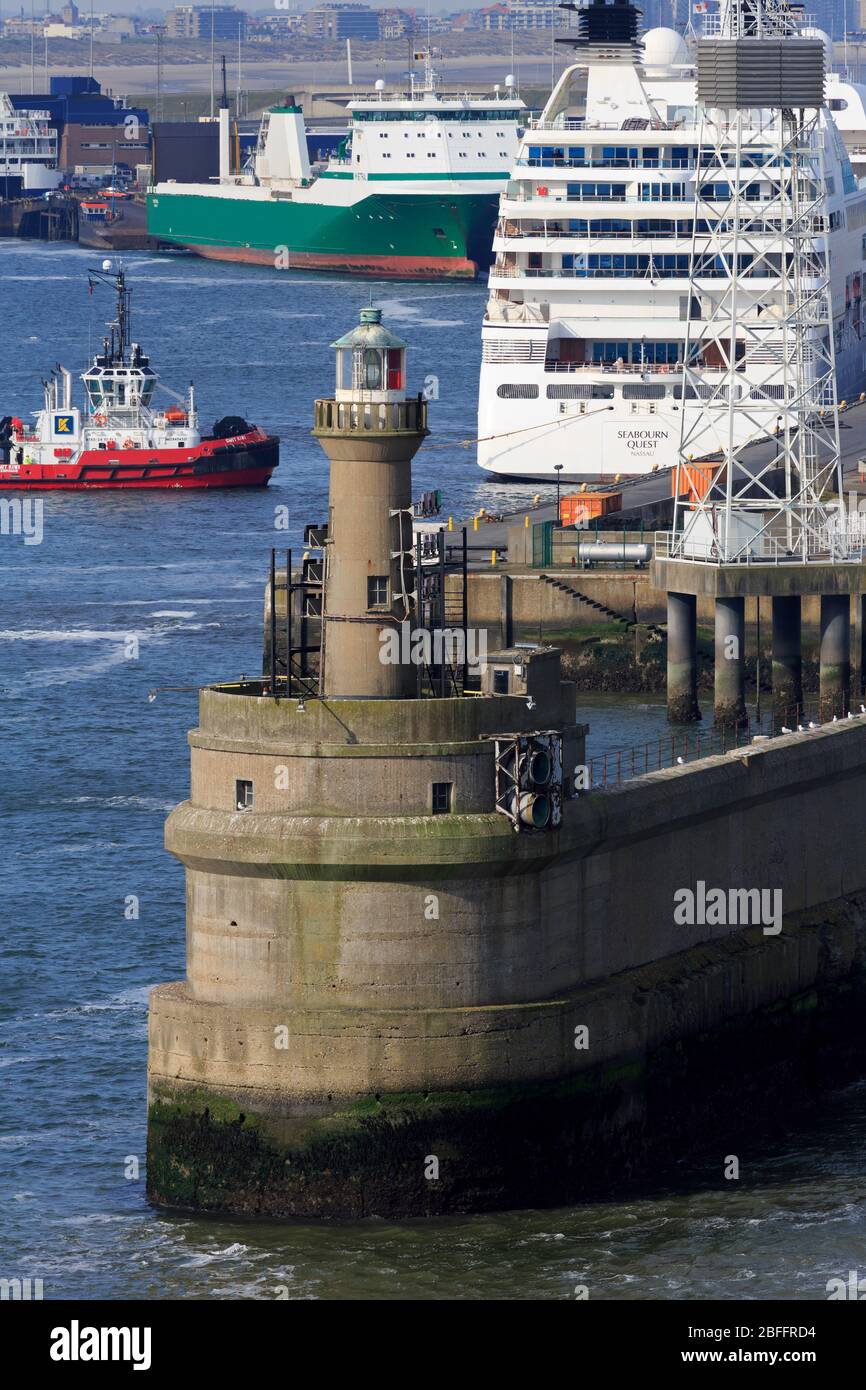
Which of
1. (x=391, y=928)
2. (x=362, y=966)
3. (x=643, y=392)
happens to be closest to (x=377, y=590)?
(x=391, y=928)

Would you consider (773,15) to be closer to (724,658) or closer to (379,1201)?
(724,658)

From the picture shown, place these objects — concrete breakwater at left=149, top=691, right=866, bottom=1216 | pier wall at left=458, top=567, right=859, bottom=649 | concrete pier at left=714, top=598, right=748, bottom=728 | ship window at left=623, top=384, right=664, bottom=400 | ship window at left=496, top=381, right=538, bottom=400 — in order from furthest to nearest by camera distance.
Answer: ship window at left=496, top=381, right=538, bottom=400, ship window at left=623, top=384, right=664, bottom=400, pier wall at left=458, top=567, right=859, bottom=649, concrete pier at left=714, top=598, right=748, bottom=728, concrete breakwater at left=149, top=691, right=866, bottom=1216

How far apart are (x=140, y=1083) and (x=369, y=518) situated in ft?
34.4

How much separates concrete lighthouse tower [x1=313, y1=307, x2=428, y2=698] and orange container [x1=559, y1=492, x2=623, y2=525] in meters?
43.6

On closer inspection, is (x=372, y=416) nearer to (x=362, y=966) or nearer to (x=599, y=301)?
(x=362, y=966)

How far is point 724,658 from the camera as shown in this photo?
71062mm

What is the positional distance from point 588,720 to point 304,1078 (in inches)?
1355

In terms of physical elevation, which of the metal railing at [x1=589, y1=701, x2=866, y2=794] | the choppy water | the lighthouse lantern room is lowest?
the choppy water

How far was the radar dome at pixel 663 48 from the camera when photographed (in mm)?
142875

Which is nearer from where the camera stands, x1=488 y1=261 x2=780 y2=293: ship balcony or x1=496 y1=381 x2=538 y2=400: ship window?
x1=496 y1=381 x2=538 y2=400: ship window

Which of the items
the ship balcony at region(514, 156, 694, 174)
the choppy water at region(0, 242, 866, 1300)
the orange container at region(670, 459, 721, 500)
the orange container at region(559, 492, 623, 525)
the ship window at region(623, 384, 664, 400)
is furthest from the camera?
the ship balcony at region(514, 156, 694, 174)

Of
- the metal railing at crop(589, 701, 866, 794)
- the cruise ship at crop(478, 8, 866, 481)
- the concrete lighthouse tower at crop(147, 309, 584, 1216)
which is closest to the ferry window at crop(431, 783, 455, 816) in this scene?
the concrete lighthouse tower at crop(147, 309, 584, 1216)

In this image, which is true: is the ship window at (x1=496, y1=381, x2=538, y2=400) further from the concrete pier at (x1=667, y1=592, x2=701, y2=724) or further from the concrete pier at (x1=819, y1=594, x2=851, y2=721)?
the concrete pier at (x1=819, y1=594, x2=851, y2=721)

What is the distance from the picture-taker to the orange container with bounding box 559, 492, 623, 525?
87.9m
